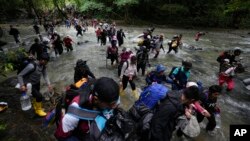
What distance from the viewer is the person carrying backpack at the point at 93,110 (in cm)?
221

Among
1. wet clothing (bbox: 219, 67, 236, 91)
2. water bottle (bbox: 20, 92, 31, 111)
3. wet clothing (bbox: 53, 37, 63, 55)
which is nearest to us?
water bottle (bbox: 20, 92, 31, 111)

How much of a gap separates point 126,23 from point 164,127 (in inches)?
1314

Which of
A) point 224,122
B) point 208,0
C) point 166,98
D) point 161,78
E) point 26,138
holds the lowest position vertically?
point 224,122

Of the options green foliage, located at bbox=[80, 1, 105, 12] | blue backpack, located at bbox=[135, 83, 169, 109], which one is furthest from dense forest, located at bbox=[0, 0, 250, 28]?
blue backpack, located at bbox=[135, 83, 169, 109]

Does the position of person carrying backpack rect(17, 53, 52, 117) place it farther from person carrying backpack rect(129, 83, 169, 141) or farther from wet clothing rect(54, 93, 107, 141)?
wet clothing rect(54, 93, 107, 141)

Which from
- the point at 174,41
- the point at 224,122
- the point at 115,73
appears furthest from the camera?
the point at 174,41

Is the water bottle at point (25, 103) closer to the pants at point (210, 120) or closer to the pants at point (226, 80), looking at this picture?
the pants at point (210, 120)

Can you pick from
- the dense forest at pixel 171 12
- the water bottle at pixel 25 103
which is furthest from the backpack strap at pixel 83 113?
the dense forest at pixel 171 12

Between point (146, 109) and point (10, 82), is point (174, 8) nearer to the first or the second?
point (10, 82)

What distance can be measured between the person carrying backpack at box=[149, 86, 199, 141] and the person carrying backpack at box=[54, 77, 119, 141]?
1.04m

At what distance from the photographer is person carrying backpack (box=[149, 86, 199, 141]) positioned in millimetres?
3131

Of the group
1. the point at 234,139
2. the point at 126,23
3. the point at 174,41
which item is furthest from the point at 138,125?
the point at 126,23

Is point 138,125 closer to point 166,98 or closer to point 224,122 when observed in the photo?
point 166,98

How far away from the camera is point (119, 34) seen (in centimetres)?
1684
